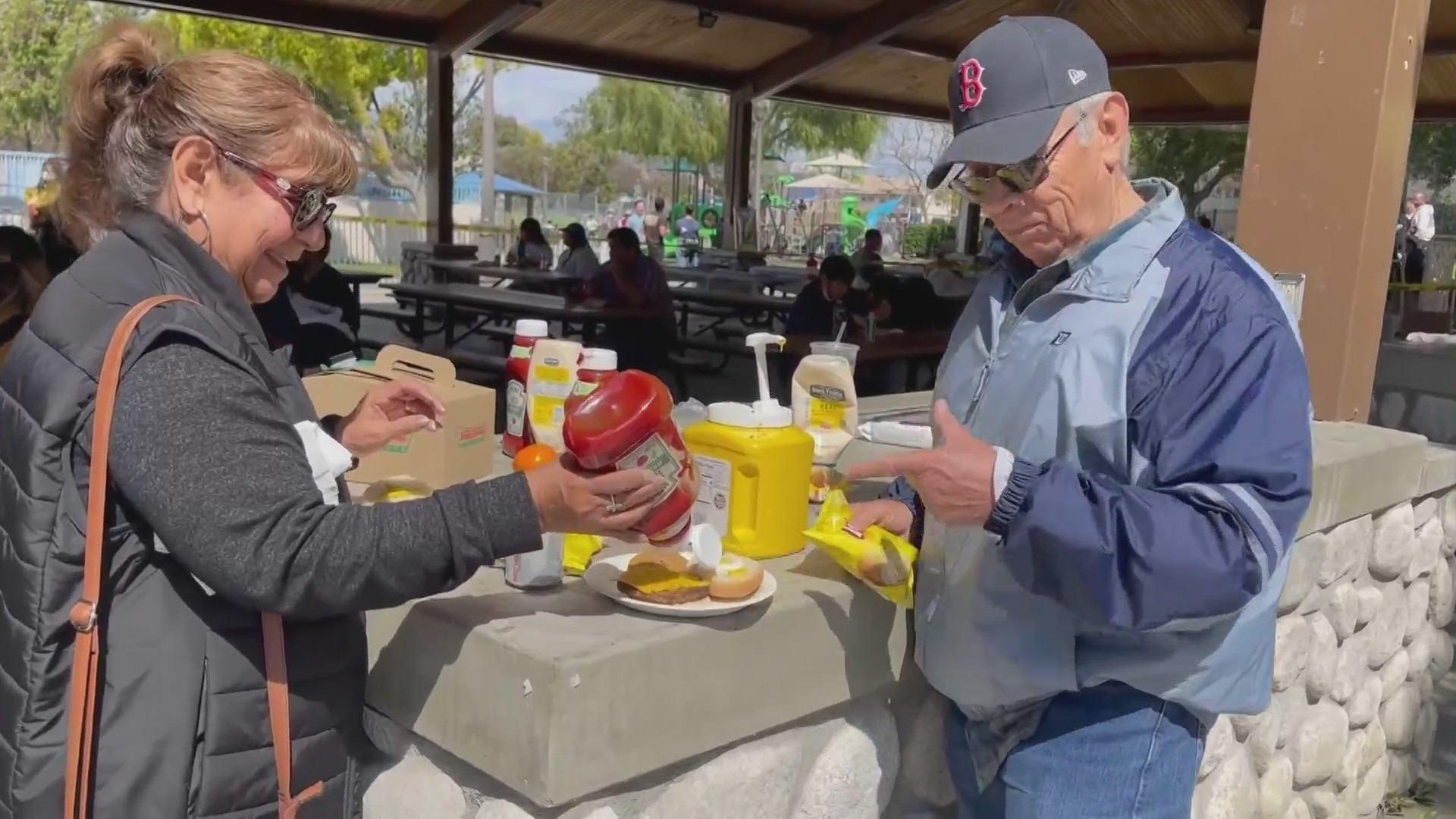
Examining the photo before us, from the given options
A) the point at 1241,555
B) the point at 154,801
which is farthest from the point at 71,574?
the point at 1241,555

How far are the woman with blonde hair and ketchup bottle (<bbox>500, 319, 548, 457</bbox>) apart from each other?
760 mm

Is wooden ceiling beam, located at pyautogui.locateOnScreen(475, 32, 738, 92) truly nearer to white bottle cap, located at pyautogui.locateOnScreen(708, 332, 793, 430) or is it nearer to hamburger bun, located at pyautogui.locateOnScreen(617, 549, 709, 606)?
white bottle cap, located at pyautogui.locateOnScreen(708, 332, 793, 430)

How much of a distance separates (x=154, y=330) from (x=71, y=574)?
11.0 inches

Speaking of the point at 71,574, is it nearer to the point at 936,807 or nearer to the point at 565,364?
the point at 565,364

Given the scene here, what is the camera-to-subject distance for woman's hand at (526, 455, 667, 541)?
4.28ft

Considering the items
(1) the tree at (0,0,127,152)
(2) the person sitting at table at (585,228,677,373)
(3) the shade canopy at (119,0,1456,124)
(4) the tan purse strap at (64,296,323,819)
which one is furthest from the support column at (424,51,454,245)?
(1) the tree at (0,0,127,152)

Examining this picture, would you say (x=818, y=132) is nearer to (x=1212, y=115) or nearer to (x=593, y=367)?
(x=1212, y=115)

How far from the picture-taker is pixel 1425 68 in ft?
38.9

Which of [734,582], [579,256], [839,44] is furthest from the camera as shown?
[839,44]

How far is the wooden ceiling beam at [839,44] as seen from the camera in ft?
38.9

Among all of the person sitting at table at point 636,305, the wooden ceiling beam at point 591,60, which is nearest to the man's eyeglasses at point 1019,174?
the person sitting at table at point 636,305

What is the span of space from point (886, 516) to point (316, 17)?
410 inches

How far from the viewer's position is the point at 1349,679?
301 centimetres

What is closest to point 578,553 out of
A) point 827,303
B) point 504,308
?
point 827,303
